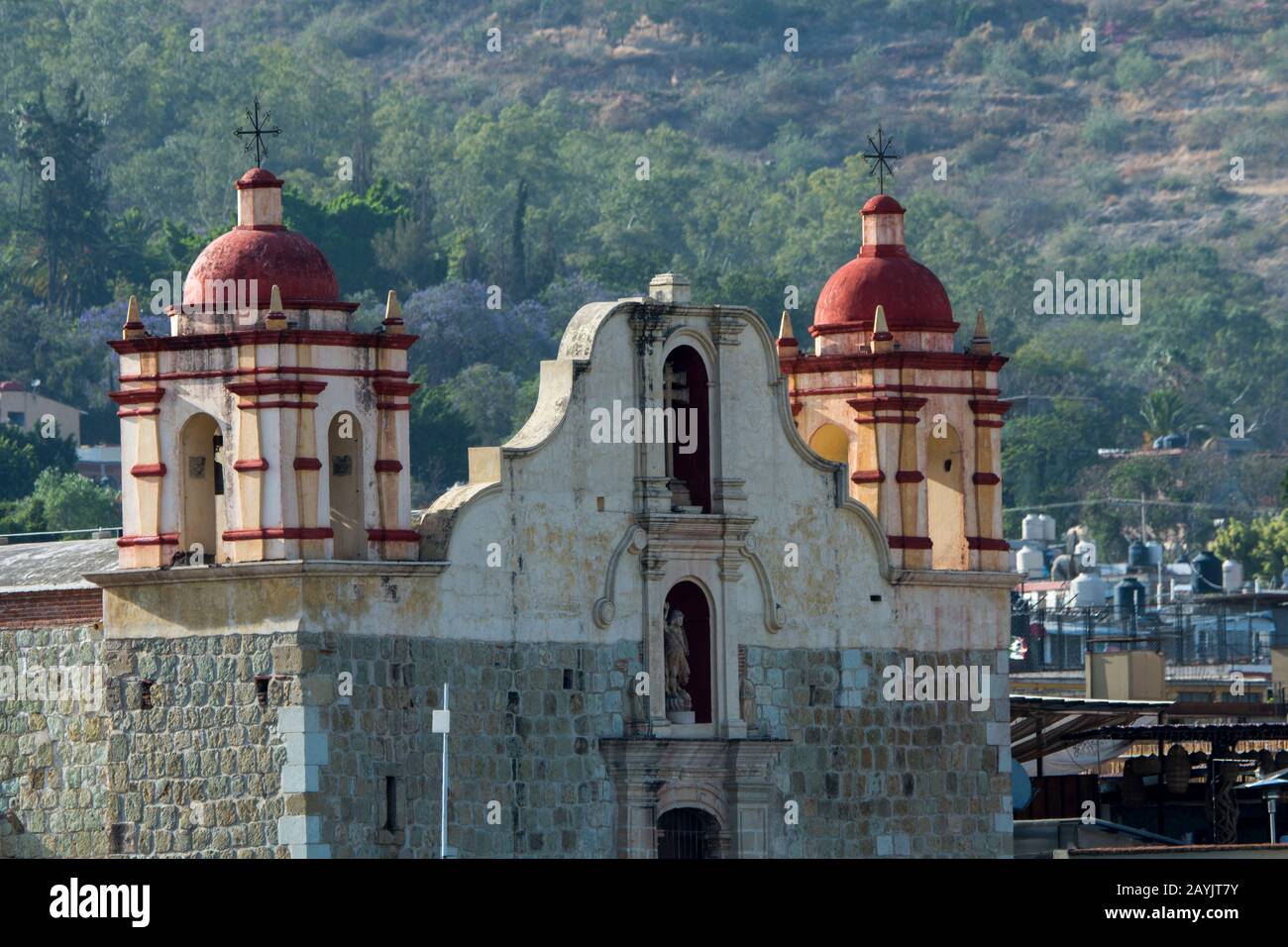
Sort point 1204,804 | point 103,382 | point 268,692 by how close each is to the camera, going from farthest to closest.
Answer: point 103,382
point 1204,804
point 268,692

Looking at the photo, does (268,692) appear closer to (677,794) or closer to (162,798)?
(162,798)

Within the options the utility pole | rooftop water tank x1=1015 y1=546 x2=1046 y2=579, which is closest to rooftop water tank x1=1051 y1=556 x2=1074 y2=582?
rooftop water tank x1=1015 y1=546 x2=1046 y2=579

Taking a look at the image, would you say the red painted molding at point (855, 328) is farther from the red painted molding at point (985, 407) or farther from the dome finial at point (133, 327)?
the dome finial at point (133, 327)

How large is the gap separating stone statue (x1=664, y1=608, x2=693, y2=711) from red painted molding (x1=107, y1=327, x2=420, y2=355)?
713 centimetres

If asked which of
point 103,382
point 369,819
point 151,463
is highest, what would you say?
point 103,382

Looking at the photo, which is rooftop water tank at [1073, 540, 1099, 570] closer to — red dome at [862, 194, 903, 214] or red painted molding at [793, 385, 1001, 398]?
red dome at [862, 194, 903, 214]

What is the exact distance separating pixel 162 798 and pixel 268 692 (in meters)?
2.62

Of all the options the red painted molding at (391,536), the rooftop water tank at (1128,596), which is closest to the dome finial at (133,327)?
the red painted molding at (391,536)

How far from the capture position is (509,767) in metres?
72.6

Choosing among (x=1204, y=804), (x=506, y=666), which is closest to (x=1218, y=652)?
(x=1204, y=804)

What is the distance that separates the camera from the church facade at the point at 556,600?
231ft

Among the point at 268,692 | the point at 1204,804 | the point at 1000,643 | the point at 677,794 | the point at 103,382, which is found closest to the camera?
the point at 268,692

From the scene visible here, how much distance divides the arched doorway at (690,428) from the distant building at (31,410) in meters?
94.1

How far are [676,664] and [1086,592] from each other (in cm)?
6249
